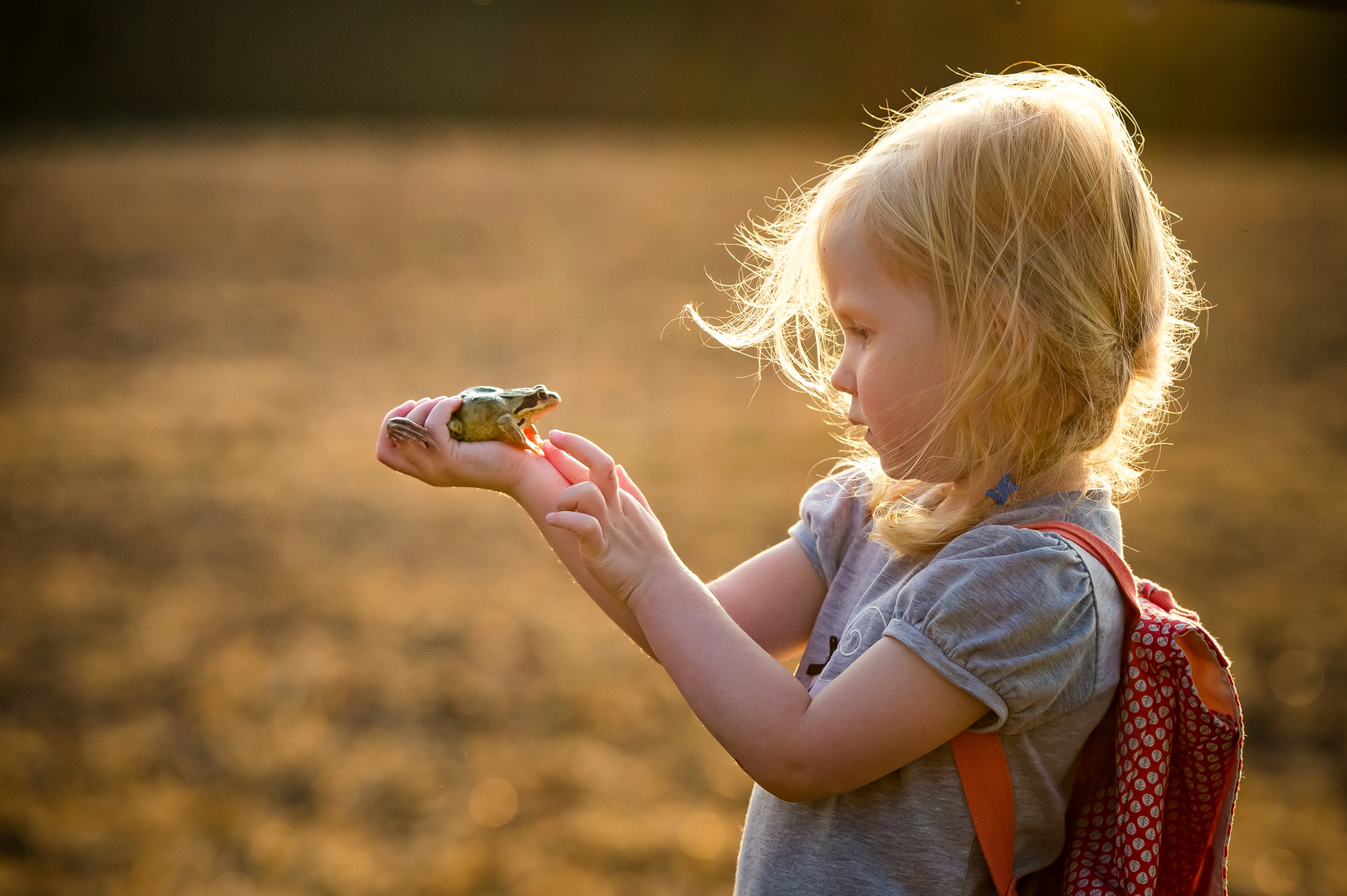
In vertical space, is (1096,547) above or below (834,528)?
above

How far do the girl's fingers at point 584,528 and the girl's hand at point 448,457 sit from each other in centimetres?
26

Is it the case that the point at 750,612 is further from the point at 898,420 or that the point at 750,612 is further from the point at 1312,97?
the point at 1312,97

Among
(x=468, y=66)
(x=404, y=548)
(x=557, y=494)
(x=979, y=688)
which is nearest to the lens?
(x=979, y=688)

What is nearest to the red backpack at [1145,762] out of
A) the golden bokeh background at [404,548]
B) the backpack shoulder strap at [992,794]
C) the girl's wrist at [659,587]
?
the backpack shoulder strap at [992,794]

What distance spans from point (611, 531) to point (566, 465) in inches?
11.1

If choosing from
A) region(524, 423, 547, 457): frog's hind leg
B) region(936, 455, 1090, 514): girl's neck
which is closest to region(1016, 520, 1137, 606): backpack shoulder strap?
region(936, 455, 1090, 514): girl's neck

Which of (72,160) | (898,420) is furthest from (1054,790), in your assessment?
(72,160)

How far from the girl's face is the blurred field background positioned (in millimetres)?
1364

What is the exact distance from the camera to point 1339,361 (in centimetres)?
1113

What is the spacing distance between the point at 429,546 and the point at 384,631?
1.19m

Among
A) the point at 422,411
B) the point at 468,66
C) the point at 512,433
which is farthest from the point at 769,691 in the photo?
the point at 468,66

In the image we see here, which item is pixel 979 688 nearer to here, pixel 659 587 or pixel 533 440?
pixel 659 587

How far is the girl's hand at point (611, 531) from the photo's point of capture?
1669mm

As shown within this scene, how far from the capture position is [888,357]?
167 cm
